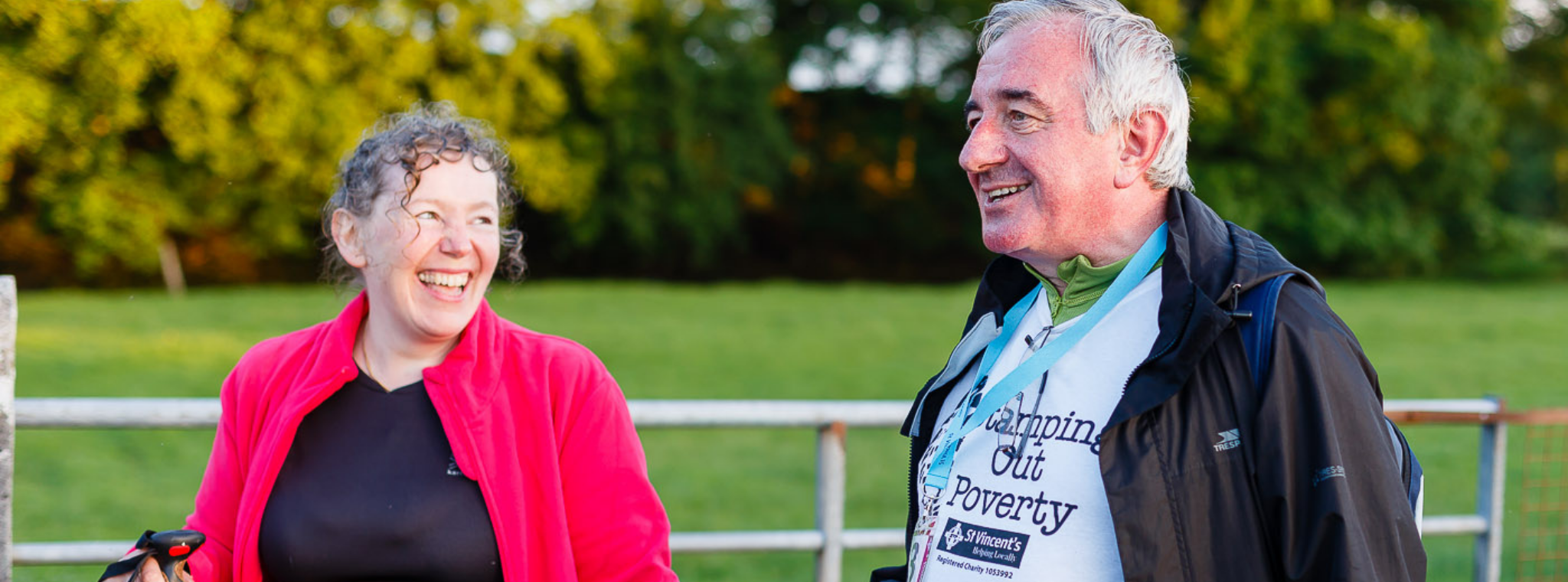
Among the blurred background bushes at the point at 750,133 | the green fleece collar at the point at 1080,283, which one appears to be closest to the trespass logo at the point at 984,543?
the green fleece collar at the point at 1080,283

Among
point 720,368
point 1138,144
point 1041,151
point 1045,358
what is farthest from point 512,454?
point 720,368

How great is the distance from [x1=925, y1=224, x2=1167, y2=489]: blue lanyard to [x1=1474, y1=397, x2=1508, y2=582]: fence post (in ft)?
8.57

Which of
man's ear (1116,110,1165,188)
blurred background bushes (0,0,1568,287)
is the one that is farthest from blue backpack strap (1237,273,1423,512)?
blurred background bushes (0,0,1568,287)

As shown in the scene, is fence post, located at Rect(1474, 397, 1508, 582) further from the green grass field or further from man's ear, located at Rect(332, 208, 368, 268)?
man's ear, located at Rect(332, 208, 368, 268)

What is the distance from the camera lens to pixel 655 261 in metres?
36.9

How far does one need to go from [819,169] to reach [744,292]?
1057 centimetres

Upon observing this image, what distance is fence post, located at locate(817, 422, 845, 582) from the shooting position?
3521 mm

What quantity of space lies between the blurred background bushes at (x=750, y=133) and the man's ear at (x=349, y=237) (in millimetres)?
A: 22283

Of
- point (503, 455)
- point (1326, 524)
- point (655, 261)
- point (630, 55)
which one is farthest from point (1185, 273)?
point (655, 261)

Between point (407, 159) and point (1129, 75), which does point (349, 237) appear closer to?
point (407, 159)

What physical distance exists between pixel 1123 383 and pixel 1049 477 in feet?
0.64

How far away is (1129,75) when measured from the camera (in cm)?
214

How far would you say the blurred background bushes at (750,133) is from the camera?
87.1 feet

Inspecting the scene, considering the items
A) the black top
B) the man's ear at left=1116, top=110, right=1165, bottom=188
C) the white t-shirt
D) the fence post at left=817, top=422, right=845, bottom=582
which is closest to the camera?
the white t-shirt
